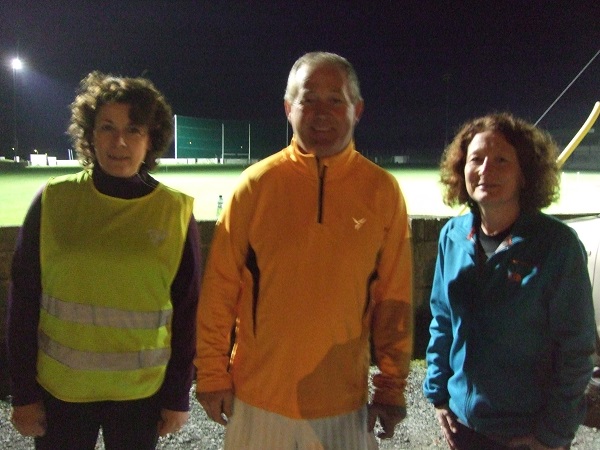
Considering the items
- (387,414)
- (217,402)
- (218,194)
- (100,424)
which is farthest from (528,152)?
(218,194)

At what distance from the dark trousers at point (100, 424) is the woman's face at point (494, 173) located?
1.41m

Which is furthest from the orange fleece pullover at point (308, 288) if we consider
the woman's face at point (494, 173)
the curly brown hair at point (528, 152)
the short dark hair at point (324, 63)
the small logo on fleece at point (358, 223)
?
the curly brown hair at point (528, 152)

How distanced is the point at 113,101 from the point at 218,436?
76.9 inches

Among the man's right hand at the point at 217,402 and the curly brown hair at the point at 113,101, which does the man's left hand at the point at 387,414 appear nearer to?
the man's right hand at the point at 217,402

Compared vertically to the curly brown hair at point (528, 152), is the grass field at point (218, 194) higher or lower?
lower

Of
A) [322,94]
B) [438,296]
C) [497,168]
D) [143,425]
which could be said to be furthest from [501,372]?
[143,425]

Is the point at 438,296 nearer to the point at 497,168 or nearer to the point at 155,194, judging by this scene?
the point at 497,168

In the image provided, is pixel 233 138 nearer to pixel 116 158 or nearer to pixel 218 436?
pixel 218 436

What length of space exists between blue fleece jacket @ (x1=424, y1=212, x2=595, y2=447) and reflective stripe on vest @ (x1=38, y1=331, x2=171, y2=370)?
3.75 feet

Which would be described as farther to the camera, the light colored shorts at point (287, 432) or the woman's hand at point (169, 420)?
the woman's hand at point (169, 420)

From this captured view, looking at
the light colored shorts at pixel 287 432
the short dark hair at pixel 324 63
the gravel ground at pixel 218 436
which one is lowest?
the gravel ground at pixel 218 436

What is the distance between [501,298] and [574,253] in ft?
0.90

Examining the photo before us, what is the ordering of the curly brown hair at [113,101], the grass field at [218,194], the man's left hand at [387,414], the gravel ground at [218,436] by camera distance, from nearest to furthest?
the man's left hand at [387,414]
the curly brown hair at [113,101]
the gravel ground at [218,436]
the grass field at [218,194]

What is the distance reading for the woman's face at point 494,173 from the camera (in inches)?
75.0
